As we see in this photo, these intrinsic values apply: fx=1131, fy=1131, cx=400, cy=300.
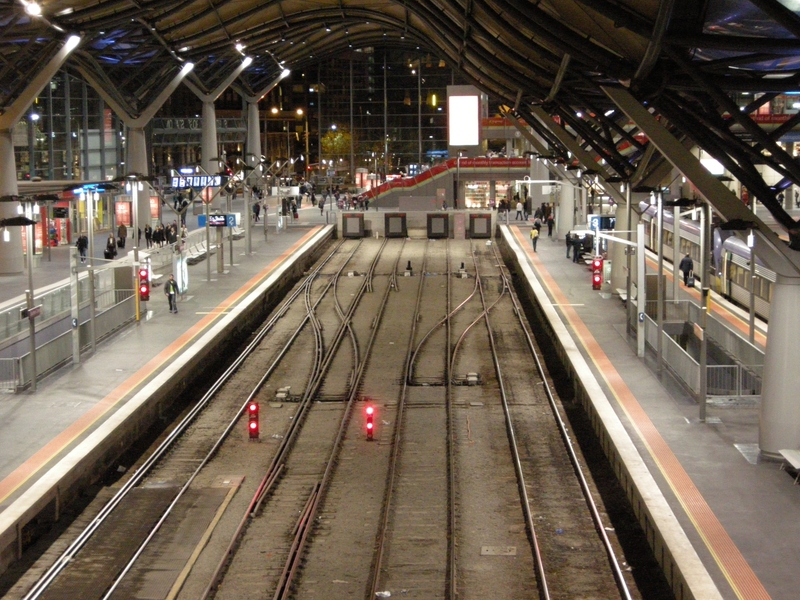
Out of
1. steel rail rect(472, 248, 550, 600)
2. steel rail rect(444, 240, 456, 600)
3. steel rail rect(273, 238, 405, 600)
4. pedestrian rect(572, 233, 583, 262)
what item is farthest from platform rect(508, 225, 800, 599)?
pedestrian rect(572, 233, 583, 262)

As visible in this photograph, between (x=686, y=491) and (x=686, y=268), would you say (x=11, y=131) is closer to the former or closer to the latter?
(x=686, y=268)

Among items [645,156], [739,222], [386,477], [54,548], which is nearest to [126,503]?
[54,548]

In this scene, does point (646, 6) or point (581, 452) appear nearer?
point (646, 6)

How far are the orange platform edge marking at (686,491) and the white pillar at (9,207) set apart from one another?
2152 cm

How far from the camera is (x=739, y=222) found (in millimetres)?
15547

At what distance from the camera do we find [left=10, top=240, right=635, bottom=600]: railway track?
527 inches

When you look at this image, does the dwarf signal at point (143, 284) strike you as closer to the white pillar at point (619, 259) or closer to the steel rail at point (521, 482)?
the steel rail at point (521, 482)

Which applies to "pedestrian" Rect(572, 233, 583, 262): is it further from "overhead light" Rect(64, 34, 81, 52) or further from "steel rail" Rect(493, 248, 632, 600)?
"overhead light" Rect(64, 34, 81, 52)

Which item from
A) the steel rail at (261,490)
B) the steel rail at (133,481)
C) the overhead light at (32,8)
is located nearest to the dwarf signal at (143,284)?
the steel rail at (133,481)

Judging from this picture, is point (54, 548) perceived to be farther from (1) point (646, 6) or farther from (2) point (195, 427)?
(1) point (646, 6)

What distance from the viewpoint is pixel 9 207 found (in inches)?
1489

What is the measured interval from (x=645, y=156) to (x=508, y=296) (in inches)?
431

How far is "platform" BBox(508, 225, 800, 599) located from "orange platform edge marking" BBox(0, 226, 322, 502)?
8804 mm

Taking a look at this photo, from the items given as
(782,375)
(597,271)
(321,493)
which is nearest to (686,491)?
(782,375)
